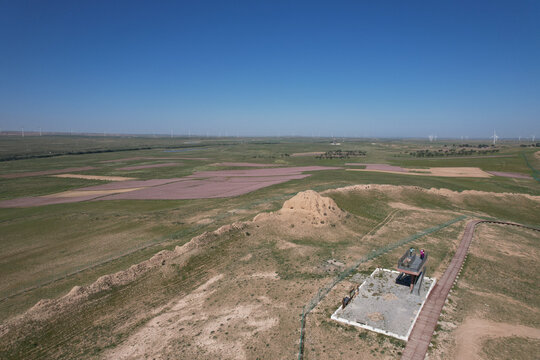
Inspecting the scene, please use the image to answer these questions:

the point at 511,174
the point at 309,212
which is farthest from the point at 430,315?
the point at 511,174

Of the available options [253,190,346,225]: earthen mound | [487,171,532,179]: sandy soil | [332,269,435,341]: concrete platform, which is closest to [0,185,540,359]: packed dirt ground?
[253,190,346,225]: earthen mound

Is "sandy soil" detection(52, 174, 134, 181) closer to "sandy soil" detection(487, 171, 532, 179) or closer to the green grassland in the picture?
the green grassland

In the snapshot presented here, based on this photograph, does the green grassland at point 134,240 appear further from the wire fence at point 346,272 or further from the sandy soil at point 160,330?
the sandy soil at point 160,330

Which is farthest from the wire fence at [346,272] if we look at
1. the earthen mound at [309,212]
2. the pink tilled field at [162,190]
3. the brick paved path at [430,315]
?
the pink tilled field at [162,190]

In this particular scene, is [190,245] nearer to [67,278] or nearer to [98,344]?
[67,278]

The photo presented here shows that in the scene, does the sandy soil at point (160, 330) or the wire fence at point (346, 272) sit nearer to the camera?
the sandy soil at point (160, 330)

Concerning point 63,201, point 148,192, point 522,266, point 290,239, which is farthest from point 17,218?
point 522,266

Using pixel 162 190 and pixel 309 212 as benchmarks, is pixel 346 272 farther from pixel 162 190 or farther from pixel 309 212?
pixel 162 190
